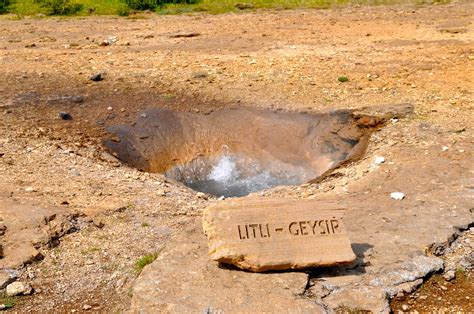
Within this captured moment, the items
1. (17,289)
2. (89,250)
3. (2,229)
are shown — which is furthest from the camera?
(2,229)

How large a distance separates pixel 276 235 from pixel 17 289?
2.10 metres

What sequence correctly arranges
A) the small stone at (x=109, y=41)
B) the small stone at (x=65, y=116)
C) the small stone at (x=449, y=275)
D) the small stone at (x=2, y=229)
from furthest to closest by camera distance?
the small stone at (x=109, y=41) → the small stone at (x=65, y=116) → the small stone at (x=2, y=229) → the small stone at (x=449, y=275)

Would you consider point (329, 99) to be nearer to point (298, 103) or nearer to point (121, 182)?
point (298, 103)

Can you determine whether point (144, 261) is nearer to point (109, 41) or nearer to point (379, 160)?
point (379, 160)

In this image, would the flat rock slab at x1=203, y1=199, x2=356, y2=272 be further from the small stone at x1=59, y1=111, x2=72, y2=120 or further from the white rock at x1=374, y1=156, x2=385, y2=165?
the small stone at x1=59, y1=111, x2=72, y2=120

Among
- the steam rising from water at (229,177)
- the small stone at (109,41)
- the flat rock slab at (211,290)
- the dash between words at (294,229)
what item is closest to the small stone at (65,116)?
the steam rising from water at (229,177)

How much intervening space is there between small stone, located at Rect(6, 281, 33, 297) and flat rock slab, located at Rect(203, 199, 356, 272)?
1.51 m

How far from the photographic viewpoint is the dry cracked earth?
4352 mm

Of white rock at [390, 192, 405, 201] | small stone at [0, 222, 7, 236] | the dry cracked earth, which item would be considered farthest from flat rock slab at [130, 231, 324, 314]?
white rock at [390, 192, 405, 201]

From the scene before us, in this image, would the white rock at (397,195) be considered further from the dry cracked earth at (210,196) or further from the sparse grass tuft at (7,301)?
the sparse grass tuft at (7,301)

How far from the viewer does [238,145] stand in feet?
27.1

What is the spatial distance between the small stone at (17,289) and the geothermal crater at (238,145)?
10.2 feet

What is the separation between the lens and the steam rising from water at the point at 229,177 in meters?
7.68

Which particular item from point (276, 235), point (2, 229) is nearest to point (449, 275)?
point (276, 235)
